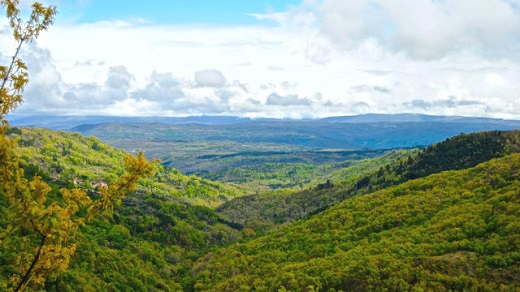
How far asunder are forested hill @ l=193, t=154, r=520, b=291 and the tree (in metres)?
63.2

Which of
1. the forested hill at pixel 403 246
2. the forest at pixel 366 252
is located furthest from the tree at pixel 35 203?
the forested hill at pixel 403 246

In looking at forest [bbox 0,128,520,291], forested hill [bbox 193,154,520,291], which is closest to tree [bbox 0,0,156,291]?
forest [bbox 0,128,520,291]

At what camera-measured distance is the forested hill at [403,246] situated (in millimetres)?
95812

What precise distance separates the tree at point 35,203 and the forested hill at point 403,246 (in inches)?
2490

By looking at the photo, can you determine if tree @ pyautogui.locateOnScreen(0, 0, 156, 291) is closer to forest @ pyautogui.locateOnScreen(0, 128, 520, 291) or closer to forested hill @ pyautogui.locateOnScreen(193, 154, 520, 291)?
forest @ pyautogui.locateOnScreen(0, 128, 520, 291)

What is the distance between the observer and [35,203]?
17219 mm

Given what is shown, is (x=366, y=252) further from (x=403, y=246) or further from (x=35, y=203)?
(x=35, y=203)

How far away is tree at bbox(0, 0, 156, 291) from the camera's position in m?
16.9

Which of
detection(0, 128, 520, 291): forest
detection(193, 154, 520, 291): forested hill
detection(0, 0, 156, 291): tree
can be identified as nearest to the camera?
detection(0, 0, 156, 291): tree

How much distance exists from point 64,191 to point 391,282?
301 ft

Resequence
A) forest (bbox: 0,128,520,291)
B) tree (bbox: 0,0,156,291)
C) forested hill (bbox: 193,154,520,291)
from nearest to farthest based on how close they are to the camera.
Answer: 1. tree (bbox: 0,0,156,291)
2. forested hill (bbox: 193,154,520,291)
3. forest (bbox: 0,128,520,291)

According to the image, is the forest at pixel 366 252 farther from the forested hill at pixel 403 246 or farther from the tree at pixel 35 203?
the tree at pixel 35 203

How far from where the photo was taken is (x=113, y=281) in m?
139

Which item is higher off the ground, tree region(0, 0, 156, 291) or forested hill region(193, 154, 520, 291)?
tree region(0, 0, 156, 291)
